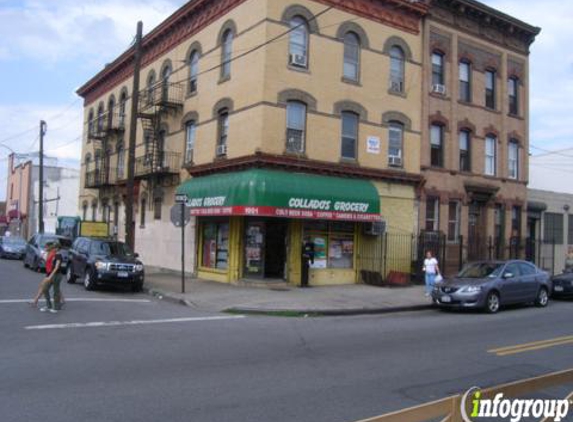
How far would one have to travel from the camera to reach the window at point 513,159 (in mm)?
28031

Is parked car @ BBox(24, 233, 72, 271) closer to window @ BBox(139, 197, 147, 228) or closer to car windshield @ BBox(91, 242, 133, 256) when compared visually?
window @ BBox(139, 197, 147, 228)

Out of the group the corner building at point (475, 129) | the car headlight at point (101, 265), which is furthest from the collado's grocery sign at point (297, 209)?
the corner building at point (475, 129)

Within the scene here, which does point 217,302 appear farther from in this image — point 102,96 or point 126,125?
point 102,96

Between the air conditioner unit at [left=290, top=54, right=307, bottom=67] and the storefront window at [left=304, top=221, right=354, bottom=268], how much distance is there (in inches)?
224

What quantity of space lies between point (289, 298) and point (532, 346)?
782cm

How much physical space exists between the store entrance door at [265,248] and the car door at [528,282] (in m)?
7.90

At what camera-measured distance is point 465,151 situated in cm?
2602

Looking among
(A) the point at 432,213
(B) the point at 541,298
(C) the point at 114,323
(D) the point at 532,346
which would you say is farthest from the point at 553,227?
(C) the point at 114,323

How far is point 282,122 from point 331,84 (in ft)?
9.08

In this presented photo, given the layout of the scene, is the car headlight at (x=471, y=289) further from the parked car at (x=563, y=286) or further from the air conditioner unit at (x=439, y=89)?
the air conditioner unit at (x=439, y=89)

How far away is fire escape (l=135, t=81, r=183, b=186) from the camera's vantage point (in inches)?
993

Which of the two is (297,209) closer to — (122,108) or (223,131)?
(223,131)

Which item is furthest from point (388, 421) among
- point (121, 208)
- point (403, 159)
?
point (121, 208)

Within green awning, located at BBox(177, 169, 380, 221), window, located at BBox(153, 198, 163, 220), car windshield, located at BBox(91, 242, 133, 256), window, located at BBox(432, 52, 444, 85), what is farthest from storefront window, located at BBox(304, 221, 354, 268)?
window, located at BBox(153, 198, 163, 220)
